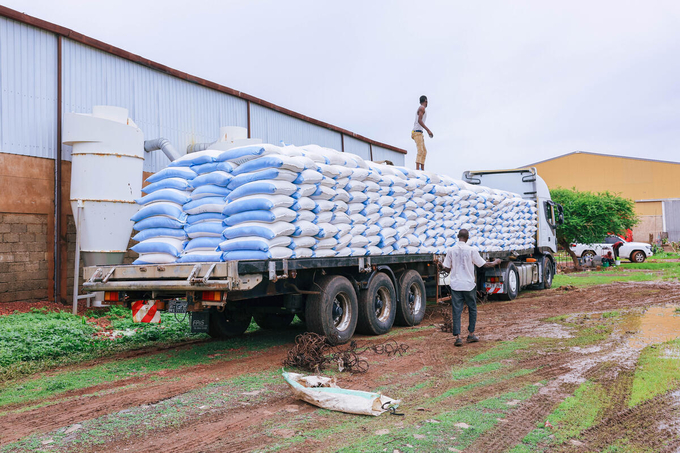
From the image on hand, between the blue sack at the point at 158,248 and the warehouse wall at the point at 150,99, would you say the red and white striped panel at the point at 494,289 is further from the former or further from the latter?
the blue sack at the point at 158,248

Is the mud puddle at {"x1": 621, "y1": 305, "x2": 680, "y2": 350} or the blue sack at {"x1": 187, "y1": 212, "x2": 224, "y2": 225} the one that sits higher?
the blue sack at {"x1": 187, "y1": 212, "x2": 224, "y2": 225}

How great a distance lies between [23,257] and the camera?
36.5ft

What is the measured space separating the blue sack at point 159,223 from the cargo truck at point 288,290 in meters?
0.71

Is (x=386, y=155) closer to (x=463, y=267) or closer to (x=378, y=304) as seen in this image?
(x=378, y=304)

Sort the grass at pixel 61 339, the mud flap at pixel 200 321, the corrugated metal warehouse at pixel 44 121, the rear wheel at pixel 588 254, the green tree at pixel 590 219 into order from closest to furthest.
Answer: the grass at pixel 61 339 → the mud flap at pixel 200 321 → the corrugated metal warehouse at pixel 44 121 → the green tree at pixel 590 219 → the rear wheel at pixel 588 254

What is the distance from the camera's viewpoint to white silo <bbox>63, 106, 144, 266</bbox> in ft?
36.4

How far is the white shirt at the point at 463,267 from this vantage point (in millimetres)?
8391

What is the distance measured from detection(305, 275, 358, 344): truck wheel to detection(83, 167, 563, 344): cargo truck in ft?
0.05

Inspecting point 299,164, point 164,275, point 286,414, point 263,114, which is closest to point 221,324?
point 164,275

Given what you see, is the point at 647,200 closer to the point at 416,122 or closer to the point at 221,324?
the point at 416,122

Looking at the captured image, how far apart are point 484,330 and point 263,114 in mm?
11862

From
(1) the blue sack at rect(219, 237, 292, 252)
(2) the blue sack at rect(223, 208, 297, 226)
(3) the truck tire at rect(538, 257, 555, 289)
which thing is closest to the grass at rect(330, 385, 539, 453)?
(1) the blue sack at rect(219, 237, 292, 252)

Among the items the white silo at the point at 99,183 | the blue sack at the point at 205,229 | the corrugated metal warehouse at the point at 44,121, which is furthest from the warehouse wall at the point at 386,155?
the blue sack at the point at 205,229

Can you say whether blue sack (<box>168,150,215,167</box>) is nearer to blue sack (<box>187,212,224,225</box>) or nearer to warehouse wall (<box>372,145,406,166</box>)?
blue sack (<box>187,212,224,225</box>)
